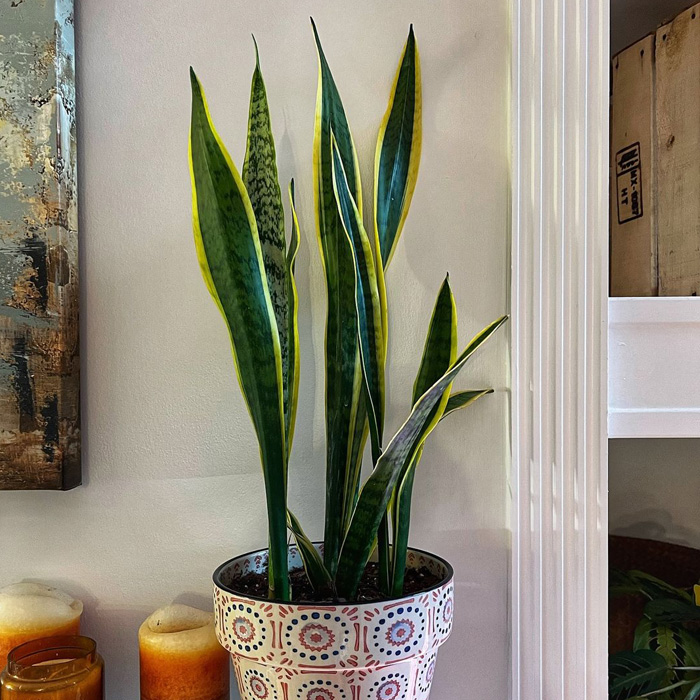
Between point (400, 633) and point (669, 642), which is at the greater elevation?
point (400, 633)

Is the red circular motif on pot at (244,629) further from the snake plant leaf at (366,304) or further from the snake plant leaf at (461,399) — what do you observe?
the snake plant leaf at (461,399)

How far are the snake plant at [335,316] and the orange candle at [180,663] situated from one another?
0.15 meters

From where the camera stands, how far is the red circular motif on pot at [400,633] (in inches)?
24.1

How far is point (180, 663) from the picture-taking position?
0.73 m

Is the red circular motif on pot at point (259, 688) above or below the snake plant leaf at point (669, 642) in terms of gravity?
above

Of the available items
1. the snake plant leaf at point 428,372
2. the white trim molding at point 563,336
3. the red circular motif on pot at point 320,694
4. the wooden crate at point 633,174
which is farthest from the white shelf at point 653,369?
the red circular motif on pot at point 320,694

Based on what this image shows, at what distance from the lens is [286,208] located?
0.84m

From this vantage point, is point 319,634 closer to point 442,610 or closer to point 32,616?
point 442,610

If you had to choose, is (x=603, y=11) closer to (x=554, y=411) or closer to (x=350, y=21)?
(x=350, y=21)

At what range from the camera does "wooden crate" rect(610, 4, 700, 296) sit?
868 millimetres

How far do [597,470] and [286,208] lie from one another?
1.64 feet

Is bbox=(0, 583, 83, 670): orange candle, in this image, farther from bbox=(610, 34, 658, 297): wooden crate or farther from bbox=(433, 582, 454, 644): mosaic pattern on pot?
bbox=(610, 34, 658, 297): wooden crate

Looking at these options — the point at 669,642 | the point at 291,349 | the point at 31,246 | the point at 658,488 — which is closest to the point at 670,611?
the point at 669,642

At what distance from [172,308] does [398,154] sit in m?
0.34
